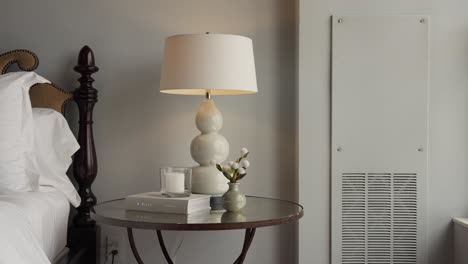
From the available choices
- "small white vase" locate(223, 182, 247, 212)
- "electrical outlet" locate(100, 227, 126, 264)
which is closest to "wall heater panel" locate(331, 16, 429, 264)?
"small white vase" locate(223, 182, 247, 212)

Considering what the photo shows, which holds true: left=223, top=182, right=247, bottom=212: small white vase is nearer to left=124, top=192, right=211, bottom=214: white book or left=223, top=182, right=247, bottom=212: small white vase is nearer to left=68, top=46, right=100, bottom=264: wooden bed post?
left=124, top=192, right=211, bottom=214: white book

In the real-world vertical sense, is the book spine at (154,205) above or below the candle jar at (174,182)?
below

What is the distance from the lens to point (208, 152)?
2.38 metres

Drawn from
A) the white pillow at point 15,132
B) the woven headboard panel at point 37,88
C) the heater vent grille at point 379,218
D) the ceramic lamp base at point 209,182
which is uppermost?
the woven headboard panel at point 37,88

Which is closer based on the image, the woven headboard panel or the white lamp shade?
the white lamp shade

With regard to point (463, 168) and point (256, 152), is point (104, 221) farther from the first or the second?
point (463, 168)

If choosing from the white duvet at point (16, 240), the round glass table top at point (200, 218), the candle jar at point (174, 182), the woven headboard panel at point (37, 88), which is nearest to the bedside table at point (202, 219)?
the round glass table top at point (200, 218)

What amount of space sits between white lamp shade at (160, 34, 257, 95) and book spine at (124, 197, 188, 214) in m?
0.43

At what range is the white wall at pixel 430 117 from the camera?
2.51 m

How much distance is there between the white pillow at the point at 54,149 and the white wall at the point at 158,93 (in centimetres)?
24

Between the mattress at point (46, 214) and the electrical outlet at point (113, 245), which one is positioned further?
the electrical outlet at point (113, 245)

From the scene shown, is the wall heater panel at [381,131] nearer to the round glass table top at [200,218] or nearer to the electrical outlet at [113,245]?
the round glass table top at [200,218]

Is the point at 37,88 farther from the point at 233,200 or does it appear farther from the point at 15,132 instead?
the point at 233,200

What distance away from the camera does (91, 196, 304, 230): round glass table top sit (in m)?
1.90
